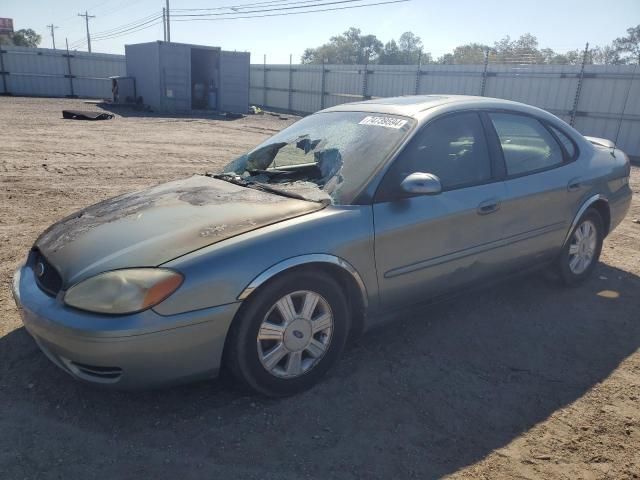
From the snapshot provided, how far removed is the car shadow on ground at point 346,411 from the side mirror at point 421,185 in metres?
0.82

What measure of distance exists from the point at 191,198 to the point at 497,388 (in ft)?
7.25

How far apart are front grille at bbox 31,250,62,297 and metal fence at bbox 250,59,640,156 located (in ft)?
48.5

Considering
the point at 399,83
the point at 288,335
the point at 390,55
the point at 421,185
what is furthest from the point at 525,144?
the point at 390,55

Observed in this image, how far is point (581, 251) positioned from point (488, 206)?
153 cm

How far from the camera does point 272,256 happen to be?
102 inches

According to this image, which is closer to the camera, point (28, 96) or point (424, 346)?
point (424, 346)

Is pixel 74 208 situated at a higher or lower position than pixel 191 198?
lower

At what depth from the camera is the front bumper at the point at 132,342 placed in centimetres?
232

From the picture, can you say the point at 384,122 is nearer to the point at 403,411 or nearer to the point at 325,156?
the point at 325,156

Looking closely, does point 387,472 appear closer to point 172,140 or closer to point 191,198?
point 191,198

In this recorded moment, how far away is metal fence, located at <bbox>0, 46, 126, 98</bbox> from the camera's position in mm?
28047

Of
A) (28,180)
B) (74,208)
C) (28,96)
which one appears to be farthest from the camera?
(28,96)

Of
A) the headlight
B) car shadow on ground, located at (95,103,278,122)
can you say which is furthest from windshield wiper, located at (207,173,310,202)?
car shadow on ground, located at (95,103,278,122)

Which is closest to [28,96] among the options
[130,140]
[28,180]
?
[130,140]
